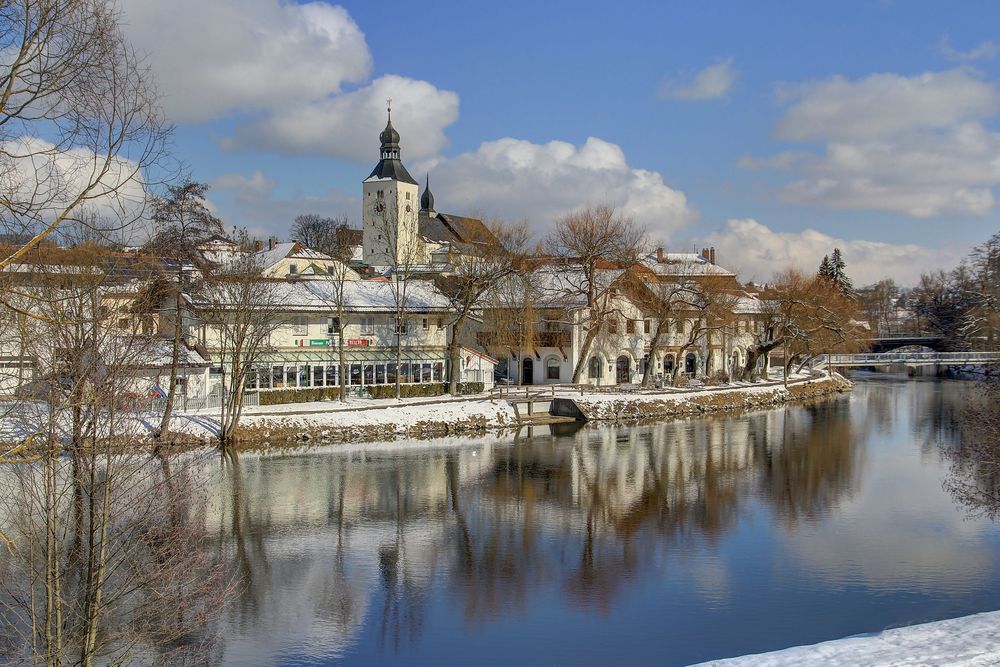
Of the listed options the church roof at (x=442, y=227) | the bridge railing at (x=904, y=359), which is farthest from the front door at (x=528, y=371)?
the church roof at (x=442, y=227)

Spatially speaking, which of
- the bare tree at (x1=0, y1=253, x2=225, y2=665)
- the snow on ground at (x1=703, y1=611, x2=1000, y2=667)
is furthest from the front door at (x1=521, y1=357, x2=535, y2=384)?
the bare tree at (x1=0, y1=253, x2=225, y2=665)

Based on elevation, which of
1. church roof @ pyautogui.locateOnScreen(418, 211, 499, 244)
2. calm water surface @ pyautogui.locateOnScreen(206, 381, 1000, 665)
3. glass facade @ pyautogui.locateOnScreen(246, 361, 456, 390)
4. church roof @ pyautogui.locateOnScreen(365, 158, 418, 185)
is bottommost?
calm water surface @ pyautogui.locateOnScreen(206, 381, 1000, 665)

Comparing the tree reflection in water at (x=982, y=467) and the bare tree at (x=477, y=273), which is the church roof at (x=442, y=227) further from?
the tree reflection in water at (x=982, y=467)

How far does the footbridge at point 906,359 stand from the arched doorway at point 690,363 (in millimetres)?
19938

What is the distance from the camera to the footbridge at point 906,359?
70.8 meters

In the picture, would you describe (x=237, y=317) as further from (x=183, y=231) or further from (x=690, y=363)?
(x=690, y=363)

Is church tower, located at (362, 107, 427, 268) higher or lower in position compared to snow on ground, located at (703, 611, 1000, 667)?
higher

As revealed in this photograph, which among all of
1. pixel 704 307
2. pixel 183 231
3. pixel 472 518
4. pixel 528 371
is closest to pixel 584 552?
pixel 472 518

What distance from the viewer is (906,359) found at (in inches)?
2874

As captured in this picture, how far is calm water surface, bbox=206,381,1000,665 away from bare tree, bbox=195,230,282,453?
437 centimetres

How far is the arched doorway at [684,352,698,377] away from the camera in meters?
57.4

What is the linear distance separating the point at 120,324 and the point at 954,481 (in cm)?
2213

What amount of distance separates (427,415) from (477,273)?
9.09 meters

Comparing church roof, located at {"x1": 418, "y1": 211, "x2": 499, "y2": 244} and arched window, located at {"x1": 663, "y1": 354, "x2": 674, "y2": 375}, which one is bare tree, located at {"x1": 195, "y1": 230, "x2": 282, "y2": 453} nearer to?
arched window, located at {"x1": 663, "y1": 354, "x2": 674, "y2": 375}
